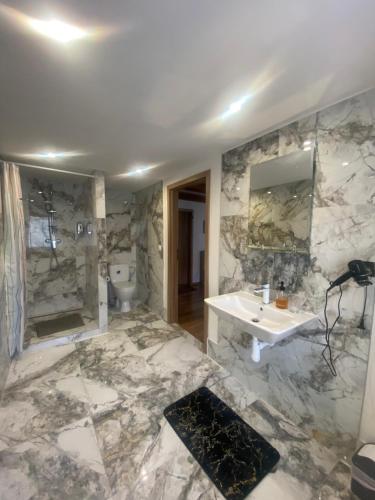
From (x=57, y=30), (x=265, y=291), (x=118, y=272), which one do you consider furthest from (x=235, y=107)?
(x=118, y=272)

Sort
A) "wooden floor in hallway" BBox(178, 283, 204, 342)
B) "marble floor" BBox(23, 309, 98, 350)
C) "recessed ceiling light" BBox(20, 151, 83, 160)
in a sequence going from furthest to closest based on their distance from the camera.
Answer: "wooden floor in hallway" BBox(178, 283, 204, 342), "marble floor" BBox(23, 309, 98, 350), "recessed ceiling light" BBox(20, 151, 83, 160)

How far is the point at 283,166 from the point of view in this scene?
1592mm

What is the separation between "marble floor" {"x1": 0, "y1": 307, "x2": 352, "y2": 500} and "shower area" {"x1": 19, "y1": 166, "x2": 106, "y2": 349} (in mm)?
817

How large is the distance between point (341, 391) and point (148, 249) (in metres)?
3.10

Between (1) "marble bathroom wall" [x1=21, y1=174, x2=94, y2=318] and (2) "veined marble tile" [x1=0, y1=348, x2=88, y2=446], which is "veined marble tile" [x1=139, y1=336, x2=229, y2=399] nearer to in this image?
(2) "veined marble tile" [x1=0, y1=348, x2=88, y2=446]

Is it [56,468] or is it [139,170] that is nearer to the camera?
[56,468]

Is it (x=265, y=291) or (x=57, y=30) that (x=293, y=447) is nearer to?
(x=265, y=291)

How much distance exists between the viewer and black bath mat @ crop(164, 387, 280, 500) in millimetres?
1212

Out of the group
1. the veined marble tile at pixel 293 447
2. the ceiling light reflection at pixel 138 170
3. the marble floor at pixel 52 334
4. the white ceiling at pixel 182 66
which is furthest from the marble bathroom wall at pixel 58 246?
the veined marble tile at pixel 293 447

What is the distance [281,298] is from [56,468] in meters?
1.82

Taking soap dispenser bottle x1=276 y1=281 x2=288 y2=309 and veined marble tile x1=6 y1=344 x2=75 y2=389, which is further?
veined marble tile x1=6 y1=344 x2=75 y2=389

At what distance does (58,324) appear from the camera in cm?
303

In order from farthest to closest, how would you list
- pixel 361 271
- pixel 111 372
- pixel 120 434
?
1. pixel 111 372
2. pixel 120 434
3. pixel 361 271

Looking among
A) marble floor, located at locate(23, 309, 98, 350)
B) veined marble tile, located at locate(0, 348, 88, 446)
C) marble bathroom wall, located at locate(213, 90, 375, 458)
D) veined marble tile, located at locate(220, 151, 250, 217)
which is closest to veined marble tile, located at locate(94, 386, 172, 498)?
veined marble tile, located at locate(0, 348, 88, 446)
